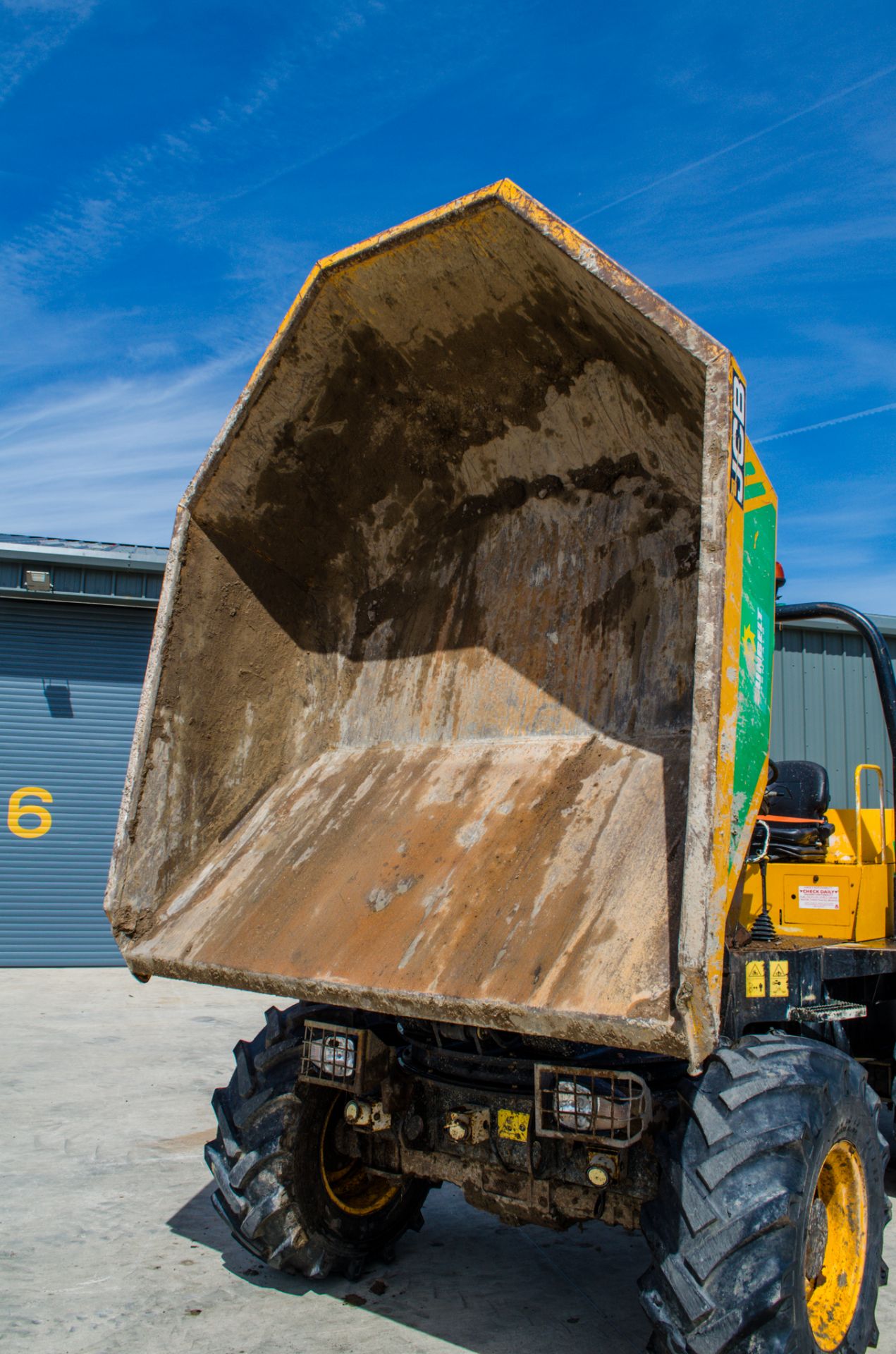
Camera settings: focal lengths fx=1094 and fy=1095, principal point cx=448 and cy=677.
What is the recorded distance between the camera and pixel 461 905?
130 inches

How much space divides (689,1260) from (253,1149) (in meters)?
1.72

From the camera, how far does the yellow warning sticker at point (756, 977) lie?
10.9 feet

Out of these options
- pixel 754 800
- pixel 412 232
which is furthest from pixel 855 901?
pixel 412 232

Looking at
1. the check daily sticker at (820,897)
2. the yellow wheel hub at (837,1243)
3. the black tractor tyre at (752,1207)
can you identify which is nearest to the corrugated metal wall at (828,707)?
the check daily sticker at (820,897)

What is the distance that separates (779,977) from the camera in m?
3.45

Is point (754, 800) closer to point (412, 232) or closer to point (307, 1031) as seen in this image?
point (307, 1031)

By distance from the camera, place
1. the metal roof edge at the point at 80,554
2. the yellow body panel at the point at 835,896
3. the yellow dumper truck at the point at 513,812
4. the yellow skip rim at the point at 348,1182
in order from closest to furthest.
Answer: the yellow dumper truck at the point at 513,812 < the yellow skip rim at the point at 348,1182 < the yellow body panel at the point at 835,896 < the metal roof edge at the point at 80,554

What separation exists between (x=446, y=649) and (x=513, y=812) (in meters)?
0.99

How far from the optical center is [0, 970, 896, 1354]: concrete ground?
3.66 meters

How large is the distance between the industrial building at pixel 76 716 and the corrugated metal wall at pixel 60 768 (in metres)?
0.01

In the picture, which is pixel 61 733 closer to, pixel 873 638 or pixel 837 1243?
pixel 873 638

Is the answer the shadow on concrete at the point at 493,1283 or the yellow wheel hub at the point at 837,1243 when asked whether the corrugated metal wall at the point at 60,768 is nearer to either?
the shadow on concrete at the point at 493,1283

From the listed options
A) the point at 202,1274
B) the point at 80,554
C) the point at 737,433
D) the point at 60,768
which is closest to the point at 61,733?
the point at 60,768

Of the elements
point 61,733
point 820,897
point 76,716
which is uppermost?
point 76,716
